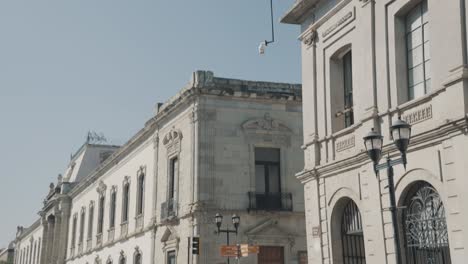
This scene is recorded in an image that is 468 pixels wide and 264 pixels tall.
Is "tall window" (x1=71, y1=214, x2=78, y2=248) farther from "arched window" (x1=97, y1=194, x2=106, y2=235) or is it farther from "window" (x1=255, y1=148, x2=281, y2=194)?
"window" (x1=255, y1=148, x2=281, y2=194)

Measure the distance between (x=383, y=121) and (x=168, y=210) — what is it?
49.9 ft

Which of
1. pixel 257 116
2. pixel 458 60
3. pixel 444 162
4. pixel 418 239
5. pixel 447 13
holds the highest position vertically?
pixel 257 116

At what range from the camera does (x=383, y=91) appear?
48.7 feet

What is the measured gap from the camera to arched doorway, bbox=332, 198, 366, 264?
16594 mm

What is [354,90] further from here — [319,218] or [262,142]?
[262,142]

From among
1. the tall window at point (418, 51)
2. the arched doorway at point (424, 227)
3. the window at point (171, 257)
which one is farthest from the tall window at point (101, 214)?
the tall window at point (418, 51)

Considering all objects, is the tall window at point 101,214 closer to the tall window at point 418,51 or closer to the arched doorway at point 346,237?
the arched doorway at point 346,237

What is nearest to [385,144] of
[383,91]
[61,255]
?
[383,91]

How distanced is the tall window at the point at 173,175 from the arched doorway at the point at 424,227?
49.9ft

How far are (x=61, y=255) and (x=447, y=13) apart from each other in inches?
1772

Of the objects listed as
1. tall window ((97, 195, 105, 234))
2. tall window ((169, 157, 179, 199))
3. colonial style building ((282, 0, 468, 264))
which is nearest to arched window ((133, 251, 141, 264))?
tall window ((169, 157, 179, 199))

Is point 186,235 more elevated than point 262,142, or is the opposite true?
point 262,142

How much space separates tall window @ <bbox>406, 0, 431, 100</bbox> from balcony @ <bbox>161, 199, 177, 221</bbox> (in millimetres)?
14904

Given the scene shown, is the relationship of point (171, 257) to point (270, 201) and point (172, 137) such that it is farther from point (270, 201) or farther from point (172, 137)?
point (172, 137)
